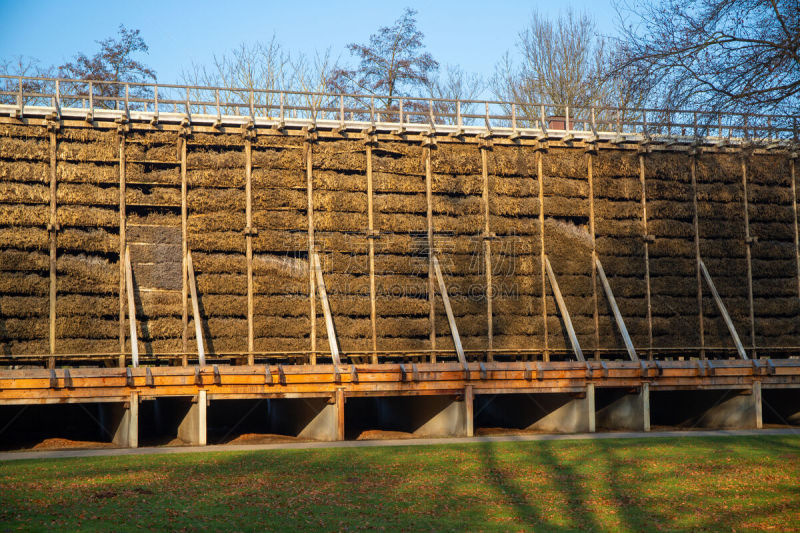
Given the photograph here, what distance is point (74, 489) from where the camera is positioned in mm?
16203

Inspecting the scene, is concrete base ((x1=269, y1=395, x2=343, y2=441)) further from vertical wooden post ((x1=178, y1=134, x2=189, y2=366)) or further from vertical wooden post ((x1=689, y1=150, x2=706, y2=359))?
vertical wooden post ((x1=689, y1=150, x2=706, y2=359))

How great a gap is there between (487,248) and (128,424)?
13208 mm

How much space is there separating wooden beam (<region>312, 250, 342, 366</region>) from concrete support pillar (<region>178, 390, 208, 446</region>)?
385 centimetres

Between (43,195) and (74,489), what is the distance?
13.1m

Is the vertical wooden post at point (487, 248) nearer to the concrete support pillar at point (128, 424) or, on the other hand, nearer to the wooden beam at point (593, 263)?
the wooden beam at point (593, 263)

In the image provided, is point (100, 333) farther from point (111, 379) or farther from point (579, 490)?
point (579, 490)

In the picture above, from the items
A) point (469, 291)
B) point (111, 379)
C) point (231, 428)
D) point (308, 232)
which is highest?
point (308, 232)

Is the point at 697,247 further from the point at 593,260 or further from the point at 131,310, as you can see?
the point at 131,310

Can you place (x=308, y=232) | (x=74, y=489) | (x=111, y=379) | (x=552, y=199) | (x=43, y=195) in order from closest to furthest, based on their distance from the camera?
(x=74, y=489), (x=111, y=379), (x=43, y=195), (x=308, y=232), (x=552, y=199)

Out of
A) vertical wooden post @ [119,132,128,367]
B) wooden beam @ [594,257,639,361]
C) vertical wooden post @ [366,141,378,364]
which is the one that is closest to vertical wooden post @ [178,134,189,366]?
vertical wooden post @ [119,132,128,367]

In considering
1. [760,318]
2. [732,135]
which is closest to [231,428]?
[760,318]

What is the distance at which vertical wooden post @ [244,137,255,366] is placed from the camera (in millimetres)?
28062

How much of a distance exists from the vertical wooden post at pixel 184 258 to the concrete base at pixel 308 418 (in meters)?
3.66

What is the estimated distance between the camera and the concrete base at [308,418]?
84.8 feet
